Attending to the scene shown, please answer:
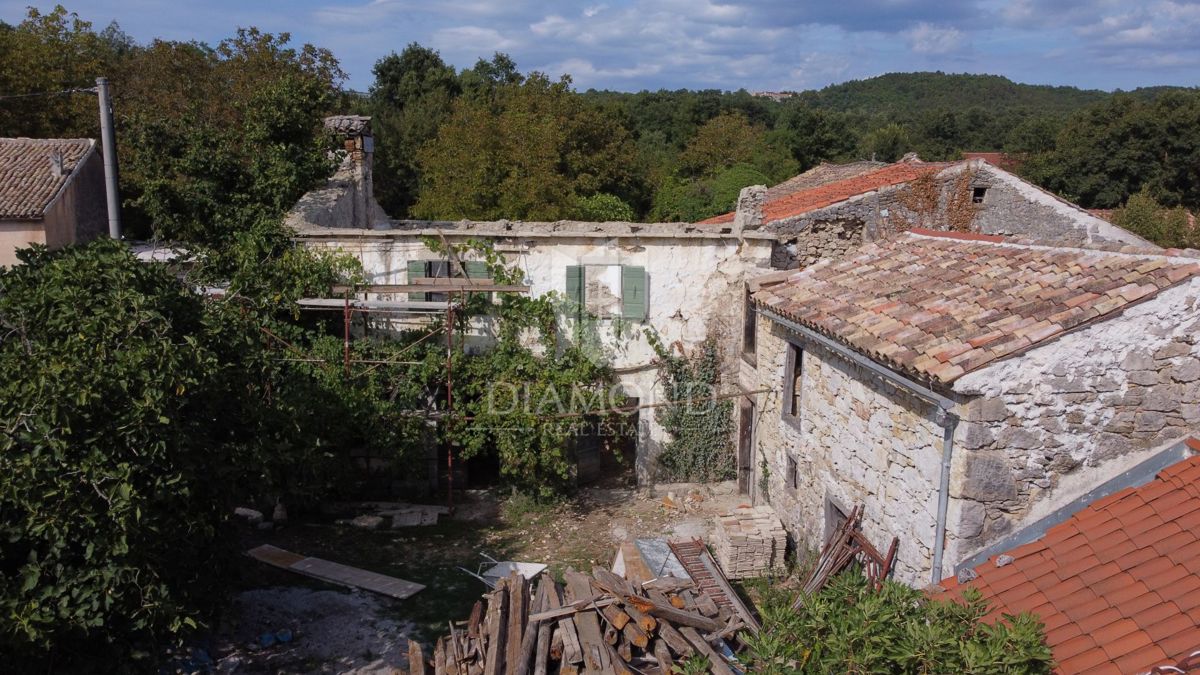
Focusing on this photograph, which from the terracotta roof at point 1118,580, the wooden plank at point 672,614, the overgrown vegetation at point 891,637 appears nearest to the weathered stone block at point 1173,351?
the terracotta roof at point 1118,580

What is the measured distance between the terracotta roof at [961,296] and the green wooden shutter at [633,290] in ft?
11.3

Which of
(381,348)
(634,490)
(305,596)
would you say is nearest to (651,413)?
(634,490)

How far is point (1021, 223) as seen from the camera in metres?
17.7

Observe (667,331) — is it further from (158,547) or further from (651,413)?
(158,547)

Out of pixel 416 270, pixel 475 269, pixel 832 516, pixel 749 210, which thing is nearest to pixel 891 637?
pixel 832 516

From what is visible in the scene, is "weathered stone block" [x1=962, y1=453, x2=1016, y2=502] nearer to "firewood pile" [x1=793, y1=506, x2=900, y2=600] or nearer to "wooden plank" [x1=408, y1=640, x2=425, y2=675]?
"firewood pile" [x1=793, y1=506, x2=900, y2=600]

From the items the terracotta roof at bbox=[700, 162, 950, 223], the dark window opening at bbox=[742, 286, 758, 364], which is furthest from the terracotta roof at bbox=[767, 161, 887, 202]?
the dark window opening at bbox=[742, 286, 758, 364]

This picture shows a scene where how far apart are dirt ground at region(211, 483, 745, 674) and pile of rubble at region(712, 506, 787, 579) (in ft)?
5.12

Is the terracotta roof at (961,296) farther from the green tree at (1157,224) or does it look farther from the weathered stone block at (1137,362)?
the green tree at (1157,224)

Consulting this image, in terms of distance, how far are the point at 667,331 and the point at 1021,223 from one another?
8.72m

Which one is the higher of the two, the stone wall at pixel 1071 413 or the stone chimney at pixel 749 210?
the stone chimney at pixel 749 210

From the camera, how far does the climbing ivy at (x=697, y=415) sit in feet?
49.9

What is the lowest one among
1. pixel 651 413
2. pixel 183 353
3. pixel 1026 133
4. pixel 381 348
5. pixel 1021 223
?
pixel 651 413

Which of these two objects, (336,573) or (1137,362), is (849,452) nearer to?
(1137,362)
